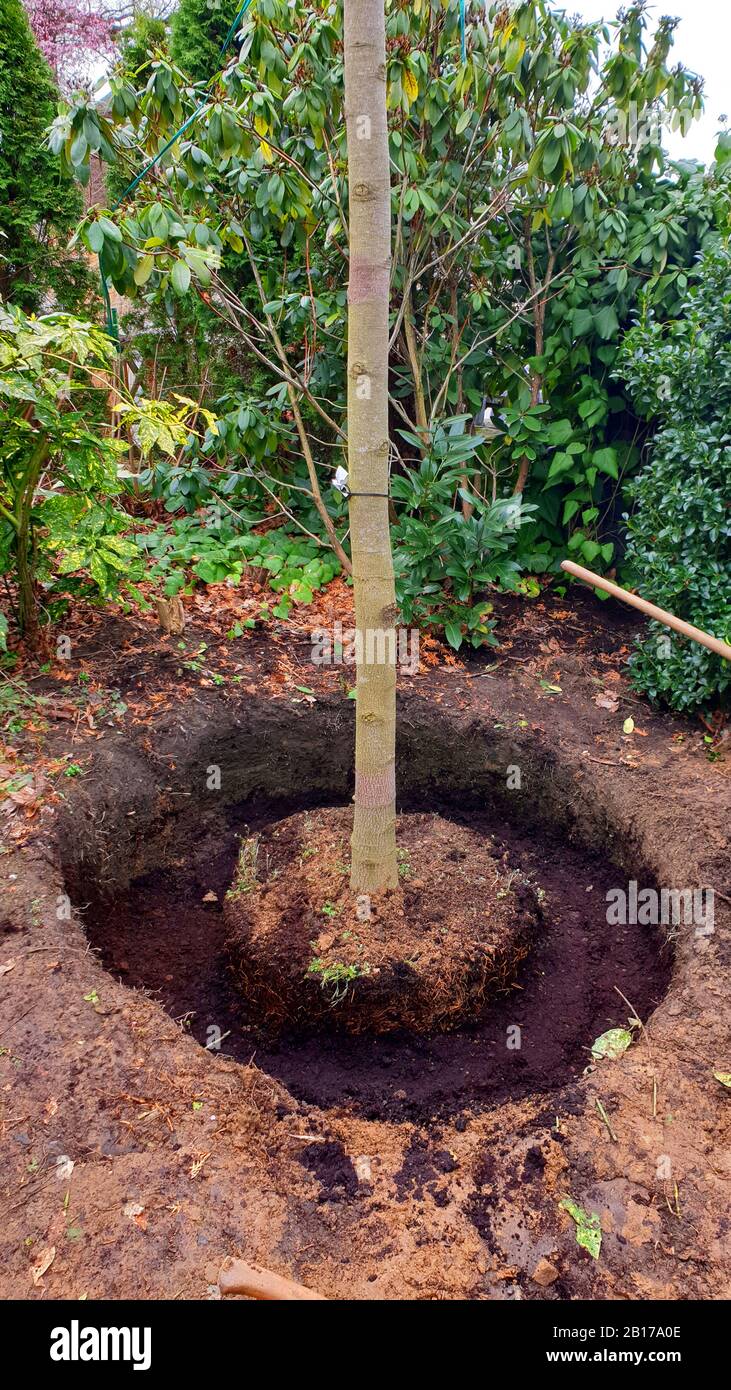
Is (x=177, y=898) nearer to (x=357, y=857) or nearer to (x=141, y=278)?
(x=357, y=857)

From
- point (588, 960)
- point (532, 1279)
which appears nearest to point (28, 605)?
point (588, 960)

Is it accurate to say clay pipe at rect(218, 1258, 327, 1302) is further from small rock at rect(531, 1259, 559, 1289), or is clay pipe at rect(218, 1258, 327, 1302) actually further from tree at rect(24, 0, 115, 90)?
tree at rect(24, 0, 115, 90)

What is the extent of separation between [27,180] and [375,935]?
5782 mm

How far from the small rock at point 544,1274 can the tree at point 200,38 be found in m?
7.06

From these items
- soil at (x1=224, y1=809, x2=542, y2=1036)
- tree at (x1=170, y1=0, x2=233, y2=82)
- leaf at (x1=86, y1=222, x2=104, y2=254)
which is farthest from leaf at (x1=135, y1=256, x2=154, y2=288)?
tree at (x1=170, y1=0, x2=233, y2=82)

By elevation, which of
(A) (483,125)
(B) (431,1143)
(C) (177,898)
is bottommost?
(C) (177,898)

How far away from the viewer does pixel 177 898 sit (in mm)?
3539

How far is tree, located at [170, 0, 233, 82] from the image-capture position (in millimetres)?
5469

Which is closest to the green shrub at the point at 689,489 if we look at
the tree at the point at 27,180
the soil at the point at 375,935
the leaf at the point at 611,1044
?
the soil at the point at 375,935

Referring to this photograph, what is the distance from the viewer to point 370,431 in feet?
7.83

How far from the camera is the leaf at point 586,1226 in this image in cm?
172

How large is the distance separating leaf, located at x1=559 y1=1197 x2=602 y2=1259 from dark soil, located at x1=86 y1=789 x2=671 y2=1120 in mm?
614

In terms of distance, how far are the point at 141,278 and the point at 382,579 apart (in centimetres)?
148

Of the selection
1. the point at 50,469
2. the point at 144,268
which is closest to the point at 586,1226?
the point at 144,268
